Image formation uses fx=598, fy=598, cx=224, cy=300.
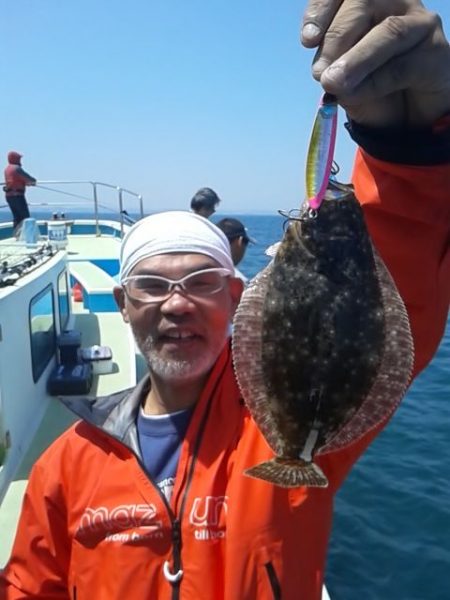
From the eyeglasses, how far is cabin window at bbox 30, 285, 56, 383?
13.5ft

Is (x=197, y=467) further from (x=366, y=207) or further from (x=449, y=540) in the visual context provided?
(x=449, y=540)

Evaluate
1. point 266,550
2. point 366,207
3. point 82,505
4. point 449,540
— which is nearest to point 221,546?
point 266,550

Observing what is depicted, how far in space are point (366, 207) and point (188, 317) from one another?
70 cm

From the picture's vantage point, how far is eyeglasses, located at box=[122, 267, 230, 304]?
212 centimetres

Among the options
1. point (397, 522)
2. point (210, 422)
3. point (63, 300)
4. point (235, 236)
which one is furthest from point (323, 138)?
point (63, 300)

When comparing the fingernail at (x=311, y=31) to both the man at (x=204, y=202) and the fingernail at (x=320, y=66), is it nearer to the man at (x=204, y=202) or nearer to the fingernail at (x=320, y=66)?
the fingernail at (x=320, y=66)

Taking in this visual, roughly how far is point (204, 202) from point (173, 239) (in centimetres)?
484

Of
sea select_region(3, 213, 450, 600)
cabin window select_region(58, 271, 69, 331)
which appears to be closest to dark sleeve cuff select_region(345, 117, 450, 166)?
sea select_region(3, 213, 450, 600)

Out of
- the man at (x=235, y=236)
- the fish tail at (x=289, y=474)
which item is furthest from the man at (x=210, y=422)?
the man at (x=235, y=236)

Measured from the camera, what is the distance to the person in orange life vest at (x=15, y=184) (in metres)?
11.7

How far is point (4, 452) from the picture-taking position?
5023 mm

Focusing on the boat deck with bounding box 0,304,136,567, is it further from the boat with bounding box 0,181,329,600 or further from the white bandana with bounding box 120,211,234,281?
the white bandana with bounding box 120,211,234,281

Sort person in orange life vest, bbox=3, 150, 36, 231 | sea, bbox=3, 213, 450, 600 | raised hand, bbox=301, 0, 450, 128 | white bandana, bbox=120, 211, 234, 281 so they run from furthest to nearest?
person in orange life vest, bbox=3, 150, 36, 231
sea, bbox=3, 213, 450, 600
white bandana, bbox=120, 211, 234, 281
raised hand, bbox=301, 0, 450, 128

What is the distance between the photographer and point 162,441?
2186 mm
